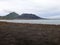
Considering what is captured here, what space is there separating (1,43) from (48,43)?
13.9 ft

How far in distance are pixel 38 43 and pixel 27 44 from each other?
3.76 ft

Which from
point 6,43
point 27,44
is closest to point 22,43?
point 27,44

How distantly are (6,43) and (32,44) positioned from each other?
2310 mm

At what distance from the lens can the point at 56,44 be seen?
44.7 ft

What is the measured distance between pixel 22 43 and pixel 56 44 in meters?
3.04

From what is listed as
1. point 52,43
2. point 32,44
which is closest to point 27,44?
point 32,44

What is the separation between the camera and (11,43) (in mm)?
13523

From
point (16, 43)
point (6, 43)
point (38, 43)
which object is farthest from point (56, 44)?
point (6, 43)

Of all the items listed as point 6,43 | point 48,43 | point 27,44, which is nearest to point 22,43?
point 27,44

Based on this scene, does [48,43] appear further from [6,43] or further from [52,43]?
[6,43]

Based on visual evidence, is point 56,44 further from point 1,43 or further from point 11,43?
point 1,43

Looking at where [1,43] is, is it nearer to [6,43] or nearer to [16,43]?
[6,43]

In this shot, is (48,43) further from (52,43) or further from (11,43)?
(11,43)

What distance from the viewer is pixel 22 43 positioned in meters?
13.6
